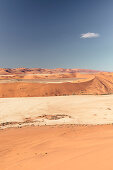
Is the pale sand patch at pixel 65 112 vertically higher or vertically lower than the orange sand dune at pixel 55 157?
lower

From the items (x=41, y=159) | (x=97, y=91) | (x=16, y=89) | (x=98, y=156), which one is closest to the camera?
(x=98, y=156)

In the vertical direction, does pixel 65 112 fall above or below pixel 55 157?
below

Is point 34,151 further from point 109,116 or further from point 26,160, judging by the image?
point 109,116

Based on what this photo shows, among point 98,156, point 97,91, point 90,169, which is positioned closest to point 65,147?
point 98,156

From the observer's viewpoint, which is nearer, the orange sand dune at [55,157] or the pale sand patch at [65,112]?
the orange sand dune at [55,157]

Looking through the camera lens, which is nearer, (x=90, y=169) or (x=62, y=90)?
(x=90, y=169)

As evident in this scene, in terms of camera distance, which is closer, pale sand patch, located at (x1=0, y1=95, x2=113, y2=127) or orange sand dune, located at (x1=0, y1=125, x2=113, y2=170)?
orange sand dune, located at (x1=0, y1=125, x2=113, y2=170)

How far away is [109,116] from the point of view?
41.2ft

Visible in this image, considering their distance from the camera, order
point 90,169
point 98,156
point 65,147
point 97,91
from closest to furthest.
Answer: point 90,169 < point 98,156 < point 65,147 < point 97,91

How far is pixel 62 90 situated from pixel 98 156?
83.6 feet

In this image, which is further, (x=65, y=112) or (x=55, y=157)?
(x=65, y=112)

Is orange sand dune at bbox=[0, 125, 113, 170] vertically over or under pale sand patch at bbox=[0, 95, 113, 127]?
over

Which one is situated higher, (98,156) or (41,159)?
(98,156)

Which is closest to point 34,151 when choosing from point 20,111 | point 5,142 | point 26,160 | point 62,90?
point 26,160
